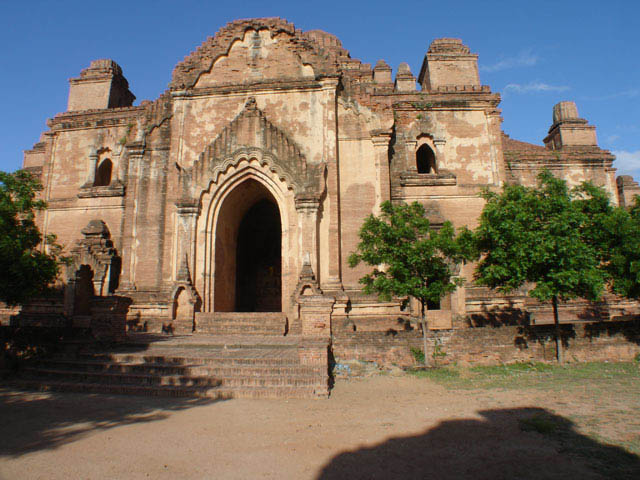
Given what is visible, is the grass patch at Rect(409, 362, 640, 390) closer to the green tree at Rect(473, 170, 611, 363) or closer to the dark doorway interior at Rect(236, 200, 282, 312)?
the green tree at Rect(473, 170, 611, 363)

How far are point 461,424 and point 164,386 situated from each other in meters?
6.76

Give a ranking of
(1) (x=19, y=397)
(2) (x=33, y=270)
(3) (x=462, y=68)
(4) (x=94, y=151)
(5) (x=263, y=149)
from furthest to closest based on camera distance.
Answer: (3) (x=462, y=68) < (4) (x=94, y=151) < (5) (x=263, y=149) < (2) (x=33, y=270) < (1) (x=19, y=397)

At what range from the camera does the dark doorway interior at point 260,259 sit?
23141mm

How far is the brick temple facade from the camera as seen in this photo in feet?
55.5

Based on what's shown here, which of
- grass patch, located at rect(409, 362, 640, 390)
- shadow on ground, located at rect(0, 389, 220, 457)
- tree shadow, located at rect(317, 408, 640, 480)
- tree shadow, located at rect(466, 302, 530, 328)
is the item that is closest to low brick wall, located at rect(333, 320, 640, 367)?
grass patch, located at rect(409, 362, 640, 390)

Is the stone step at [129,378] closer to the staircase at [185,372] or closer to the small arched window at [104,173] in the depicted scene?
A: the staircase at [185,372]

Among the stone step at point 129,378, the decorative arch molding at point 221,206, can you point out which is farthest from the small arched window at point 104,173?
the stone step at point 129,378

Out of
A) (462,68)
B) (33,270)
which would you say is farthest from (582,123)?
(33,270)

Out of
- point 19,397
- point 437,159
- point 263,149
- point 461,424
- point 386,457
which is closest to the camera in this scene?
point 386,457

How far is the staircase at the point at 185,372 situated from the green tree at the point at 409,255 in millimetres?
3336

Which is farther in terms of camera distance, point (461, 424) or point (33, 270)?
point (33, 270)

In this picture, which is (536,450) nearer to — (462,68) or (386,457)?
(386,457)

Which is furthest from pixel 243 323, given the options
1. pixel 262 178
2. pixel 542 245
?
pixel 542 245

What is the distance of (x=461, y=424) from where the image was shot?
709 cm
